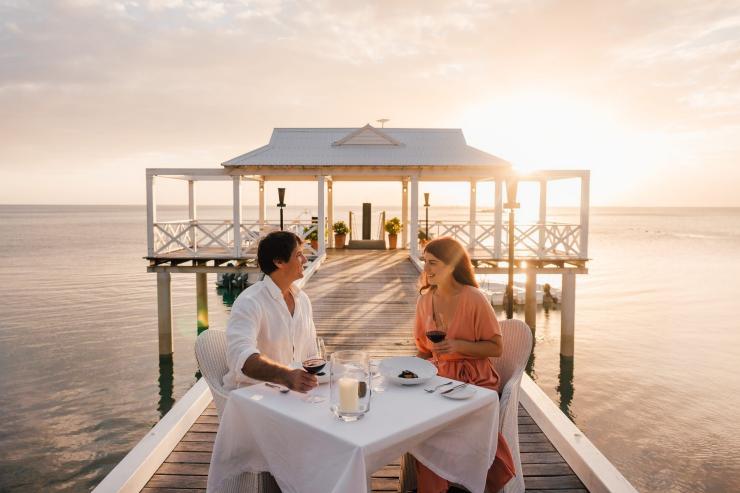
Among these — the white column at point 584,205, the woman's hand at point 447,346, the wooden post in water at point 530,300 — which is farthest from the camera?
the wooden post in water at point 530,300

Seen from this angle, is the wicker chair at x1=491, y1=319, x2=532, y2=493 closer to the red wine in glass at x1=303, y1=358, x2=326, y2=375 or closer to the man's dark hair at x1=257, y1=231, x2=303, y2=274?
the red wine in glass at x1=303, y1=358, x2=326, y2=375

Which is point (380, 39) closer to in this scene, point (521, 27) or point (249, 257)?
point (521, 27)

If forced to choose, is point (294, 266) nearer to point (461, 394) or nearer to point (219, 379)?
point (219, 379)

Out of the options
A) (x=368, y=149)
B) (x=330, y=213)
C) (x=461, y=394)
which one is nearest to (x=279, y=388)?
(x=461, y=394)

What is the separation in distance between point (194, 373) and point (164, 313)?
5.87 ft

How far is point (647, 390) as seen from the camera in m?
12.2

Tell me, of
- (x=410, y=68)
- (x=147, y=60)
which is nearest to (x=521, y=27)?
(x=410, y=68)

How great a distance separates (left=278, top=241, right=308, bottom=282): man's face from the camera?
295cm

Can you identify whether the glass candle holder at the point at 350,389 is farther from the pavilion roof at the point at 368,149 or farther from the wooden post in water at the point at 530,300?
the wooden post in water at the point at 530,300

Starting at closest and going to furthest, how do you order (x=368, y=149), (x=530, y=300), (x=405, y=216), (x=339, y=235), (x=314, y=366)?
(x=314, y=366)
(x=368, y=149)
(x=530, y=300)
(x=339, y=235)
(x=405, y=216)

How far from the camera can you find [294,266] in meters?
2.97

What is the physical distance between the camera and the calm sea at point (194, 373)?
860 cm

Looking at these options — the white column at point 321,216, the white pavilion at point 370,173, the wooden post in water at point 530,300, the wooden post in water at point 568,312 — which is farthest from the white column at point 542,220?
the white column at point 321,216

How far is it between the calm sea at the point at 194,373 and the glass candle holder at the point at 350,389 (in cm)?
744
